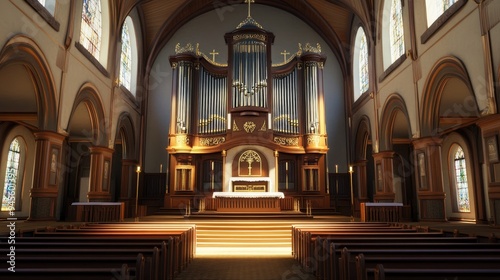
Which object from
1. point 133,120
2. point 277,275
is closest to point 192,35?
point 133,120

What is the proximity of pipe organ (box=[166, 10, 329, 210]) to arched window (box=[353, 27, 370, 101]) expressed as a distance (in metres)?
1.79

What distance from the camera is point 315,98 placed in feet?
57.9

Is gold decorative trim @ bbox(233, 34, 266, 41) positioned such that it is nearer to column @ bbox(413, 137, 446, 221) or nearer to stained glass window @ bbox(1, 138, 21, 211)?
column @ bbox(413, 137, 446, 221)

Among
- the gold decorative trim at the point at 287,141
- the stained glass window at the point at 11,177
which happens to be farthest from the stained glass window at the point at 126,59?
the gold decorative trim at the point at 287,141

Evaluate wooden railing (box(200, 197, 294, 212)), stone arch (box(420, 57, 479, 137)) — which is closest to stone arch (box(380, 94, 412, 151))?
stone arch (box(420, 57, 479, 137))

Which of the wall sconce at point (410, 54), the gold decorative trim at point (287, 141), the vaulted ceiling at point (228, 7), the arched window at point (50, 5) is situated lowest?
the gold decorative trim at point (287, 141)

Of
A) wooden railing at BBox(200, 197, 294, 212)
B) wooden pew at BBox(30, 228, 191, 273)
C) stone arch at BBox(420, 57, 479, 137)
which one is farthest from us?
wooden railing at BBox(200, 197, 294, 212)

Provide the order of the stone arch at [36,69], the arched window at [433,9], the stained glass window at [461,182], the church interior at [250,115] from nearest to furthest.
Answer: the stone arch at [36,69] → the church interior at [250,115] → the arched window at [433,9] → the stained glass window at [461,182]

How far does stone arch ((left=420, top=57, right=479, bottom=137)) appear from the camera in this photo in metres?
10.2

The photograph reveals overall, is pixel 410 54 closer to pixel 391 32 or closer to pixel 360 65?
pixel 391 32

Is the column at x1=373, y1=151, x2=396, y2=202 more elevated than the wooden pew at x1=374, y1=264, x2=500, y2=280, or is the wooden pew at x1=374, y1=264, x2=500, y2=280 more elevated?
the column at x1=373, y1=151, x2=396, y2=202

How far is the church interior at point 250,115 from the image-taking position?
33.7 ft

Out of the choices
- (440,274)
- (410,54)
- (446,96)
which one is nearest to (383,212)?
(446,96)

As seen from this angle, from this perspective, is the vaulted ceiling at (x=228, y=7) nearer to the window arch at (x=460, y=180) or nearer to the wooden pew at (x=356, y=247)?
the window arch at (x=460, y=180)
